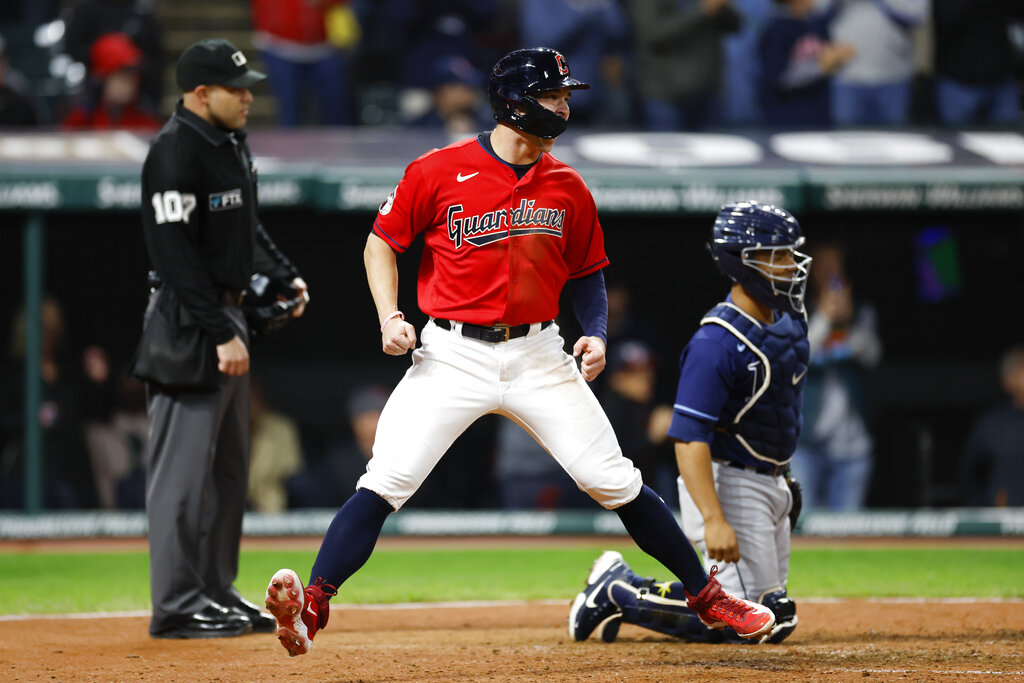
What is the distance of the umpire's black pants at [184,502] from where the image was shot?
448cm

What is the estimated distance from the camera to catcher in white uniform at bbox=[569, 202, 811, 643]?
4.29 meters

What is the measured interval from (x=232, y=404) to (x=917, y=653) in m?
2.45

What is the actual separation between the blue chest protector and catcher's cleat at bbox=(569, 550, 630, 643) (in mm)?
636

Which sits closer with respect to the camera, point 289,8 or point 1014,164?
point 1014,164

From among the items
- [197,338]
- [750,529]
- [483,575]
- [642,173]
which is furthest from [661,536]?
[642,173]

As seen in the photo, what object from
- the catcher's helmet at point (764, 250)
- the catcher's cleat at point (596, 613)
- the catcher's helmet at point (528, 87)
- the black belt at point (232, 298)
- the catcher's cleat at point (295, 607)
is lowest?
the catcher's cleat at point (596, 613)

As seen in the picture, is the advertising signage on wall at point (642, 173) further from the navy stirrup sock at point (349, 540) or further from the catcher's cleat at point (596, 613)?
the navy stirrup sock at point (349, 540)

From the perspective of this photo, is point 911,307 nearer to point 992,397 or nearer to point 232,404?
point 992,397

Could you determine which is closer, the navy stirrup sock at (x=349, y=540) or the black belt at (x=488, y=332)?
the navy stirrup sock at (x=349, y=540)

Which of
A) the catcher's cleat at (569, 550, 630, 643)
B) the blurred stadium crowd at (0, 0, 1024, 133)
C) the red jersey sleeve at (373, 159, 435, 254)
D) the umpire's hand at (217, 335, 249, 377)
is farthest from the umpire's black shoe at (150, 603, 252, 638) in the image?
the blurred stadium crowd at (0, 0, 1024, 133)

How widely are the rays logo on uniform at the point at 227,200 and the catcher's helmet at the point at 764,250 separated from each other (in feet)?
5.42

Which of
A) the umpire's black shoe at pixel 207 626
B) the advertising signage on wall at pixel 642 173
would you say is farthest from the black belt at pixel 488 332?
the advertising signage on wall at pixel 642 173

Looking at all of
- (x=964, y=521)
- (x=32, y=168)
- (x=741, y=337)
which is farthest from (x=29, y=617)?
(x=964, y=521)

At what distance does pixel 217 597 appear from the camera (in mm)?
4676
